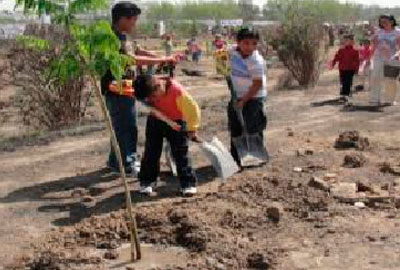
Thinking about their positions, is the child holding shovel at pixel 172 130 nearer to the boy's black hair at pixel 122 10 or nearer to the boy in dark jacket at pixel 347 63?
the boy's black hair at pixel 122 10

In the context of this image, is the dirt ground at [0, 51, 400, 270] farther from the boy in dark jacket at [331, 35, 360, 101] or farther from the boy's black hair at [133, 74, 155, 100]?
the boy in dark jacket at [331, 35, 360, 101]

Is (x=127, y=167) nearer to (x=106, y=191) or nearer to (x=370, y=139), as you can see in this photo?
(x=106, y=191)

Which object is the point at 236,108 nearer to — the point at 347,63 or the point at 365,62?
the point at 347,63

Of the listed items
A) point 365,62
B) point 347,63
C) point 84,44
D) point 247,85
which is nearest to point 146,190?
point 247,85

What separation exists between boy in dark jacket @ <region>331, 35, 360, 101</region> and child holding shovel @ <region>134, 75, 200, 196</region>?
7665 mm

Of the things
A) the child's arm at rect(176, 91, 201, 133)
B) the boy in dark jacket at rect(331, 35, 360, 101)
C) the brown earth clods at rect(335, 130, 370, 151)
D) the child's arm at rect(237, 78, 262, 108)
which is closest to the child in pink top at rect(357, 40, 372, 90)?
the boy in dark jacket at rect(331, 35, 360, 101)

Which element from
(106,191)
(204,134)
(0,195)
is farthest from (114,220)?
(204,134)

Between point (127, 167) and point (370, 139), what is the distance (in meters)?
3.55

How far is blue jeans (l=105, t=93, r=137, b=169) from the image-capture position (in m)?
7.75

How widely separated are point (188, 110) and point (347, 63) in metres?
7.89

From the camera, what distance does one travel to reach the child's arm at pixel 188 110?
23.4 feet

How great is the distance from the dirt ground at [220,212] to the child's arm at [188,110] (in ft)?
2.13

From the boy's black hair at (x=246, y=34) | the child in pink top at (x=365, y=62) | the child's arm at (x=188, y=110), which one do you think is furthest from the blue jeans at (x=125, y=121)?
the child in pink top at (x=365, y=62)

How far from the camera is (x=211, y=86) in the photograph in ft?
72.2
